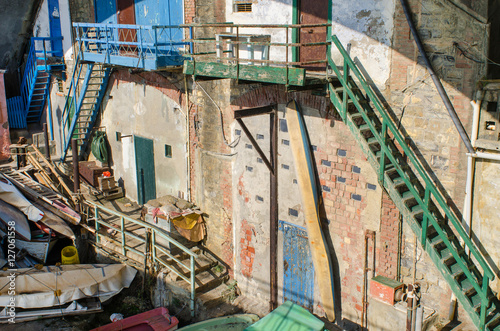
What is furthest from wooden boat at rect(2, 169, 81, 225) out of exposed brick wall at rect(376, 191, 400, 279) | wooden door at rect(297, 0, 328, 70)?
exposed brick wall at rect(376, 191, 400, 279)

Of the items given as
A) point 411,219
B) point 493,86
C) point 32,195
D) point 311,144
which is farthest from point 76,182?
point 493,86

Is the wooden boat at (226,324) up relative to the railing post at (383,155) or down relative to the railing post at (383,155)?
down

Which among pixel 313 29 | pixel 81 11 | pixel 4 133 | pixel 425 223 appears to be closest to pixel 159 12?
pixel 313 29

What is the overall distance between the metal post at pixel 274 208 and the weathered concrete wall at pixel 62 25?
1069cm

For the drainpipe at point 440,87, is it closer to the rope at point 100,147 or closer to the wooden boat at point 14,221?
the wooden boat at point 14,221

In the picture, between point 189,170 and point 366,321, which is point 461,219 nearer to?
point 366,321

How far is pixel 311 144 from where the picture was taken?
9156 millimetres

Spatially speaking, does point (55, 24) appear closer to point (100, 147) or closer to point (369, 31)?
point (100, 147)

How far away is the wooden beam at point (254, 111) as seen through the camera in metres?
9.00

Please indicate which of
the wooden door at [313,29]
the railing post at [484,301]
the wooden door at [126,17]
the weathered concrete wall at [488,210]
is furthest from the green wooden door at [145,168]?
the railing post at [484,301]

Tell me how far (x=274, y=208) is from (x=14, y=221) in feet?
21.8

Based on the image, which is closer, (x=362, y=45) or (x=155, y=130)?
(x=362, y=45)

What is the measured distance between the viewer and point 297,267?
9859 millimetres

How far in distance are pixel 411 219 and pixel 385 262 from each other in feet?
5.32
